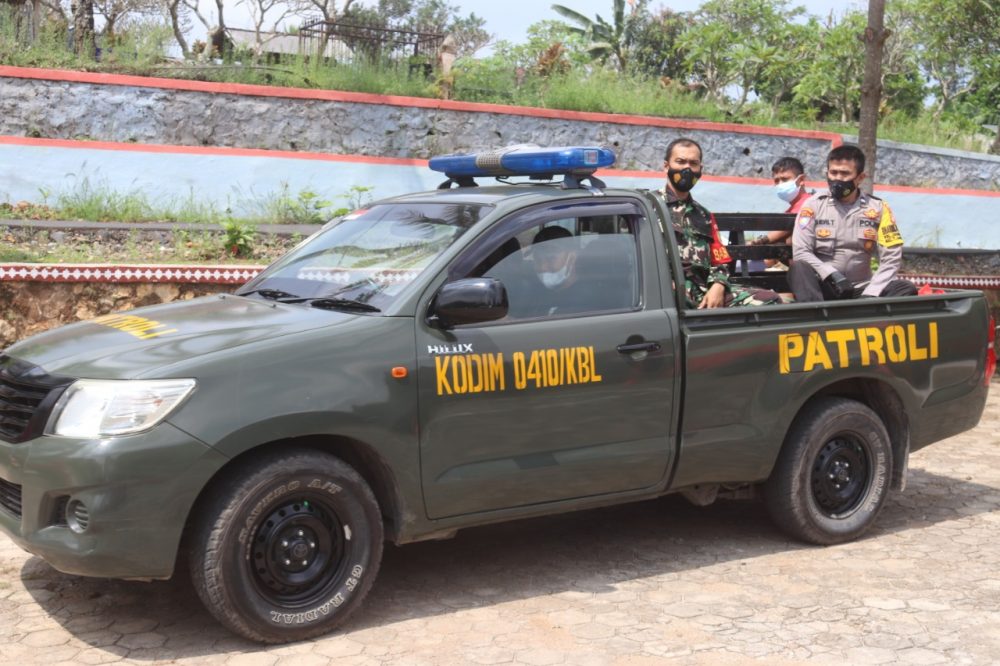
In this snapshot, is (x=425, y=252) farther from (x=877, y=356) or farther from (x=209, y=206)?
(x=209, y=206)

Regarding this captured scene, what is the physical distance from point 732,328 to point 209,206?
936 centimetres

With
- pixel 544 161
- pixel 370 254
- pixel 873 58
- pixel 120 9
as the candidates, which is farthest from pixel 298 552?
pixel 120 9

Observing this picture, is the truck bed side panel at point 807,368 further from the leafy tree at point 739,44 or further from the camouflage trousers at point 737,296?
the leafy tree at point 739,44

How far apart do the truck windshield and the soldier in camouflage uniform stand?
143 centimetres

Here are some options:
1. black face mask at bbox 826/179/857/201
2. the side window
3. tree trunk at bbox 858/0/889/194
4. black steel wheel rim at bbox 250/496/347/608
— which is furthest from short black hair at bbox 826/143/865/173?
tree trunk at bbox 858/0/889/194

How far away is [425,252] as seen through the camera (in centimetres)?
488

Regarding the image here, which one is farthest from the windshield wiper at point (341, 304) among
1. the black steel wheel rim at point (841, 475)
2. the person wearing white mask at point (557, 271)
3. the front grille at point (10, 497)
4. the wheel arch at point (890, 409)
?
the wheel arch at point (890, 409)

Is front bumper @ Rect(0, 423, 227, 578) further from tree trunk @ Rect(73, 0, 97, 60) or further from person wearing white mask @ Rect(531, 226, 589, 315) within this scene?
tree trunk @ Rect(73, 0, 97, 60)

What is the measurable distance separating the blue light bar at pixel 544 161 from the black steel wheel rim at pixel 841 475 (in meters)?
1.91

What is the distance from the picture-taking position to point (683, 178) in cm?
621

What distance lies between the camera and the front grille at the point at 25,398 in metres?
4.14

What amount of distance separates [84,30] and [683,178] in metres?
11.8

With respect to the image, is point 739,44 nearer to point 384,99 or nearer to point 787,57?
point 787,57

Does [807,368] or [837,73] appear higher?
[837,73]
